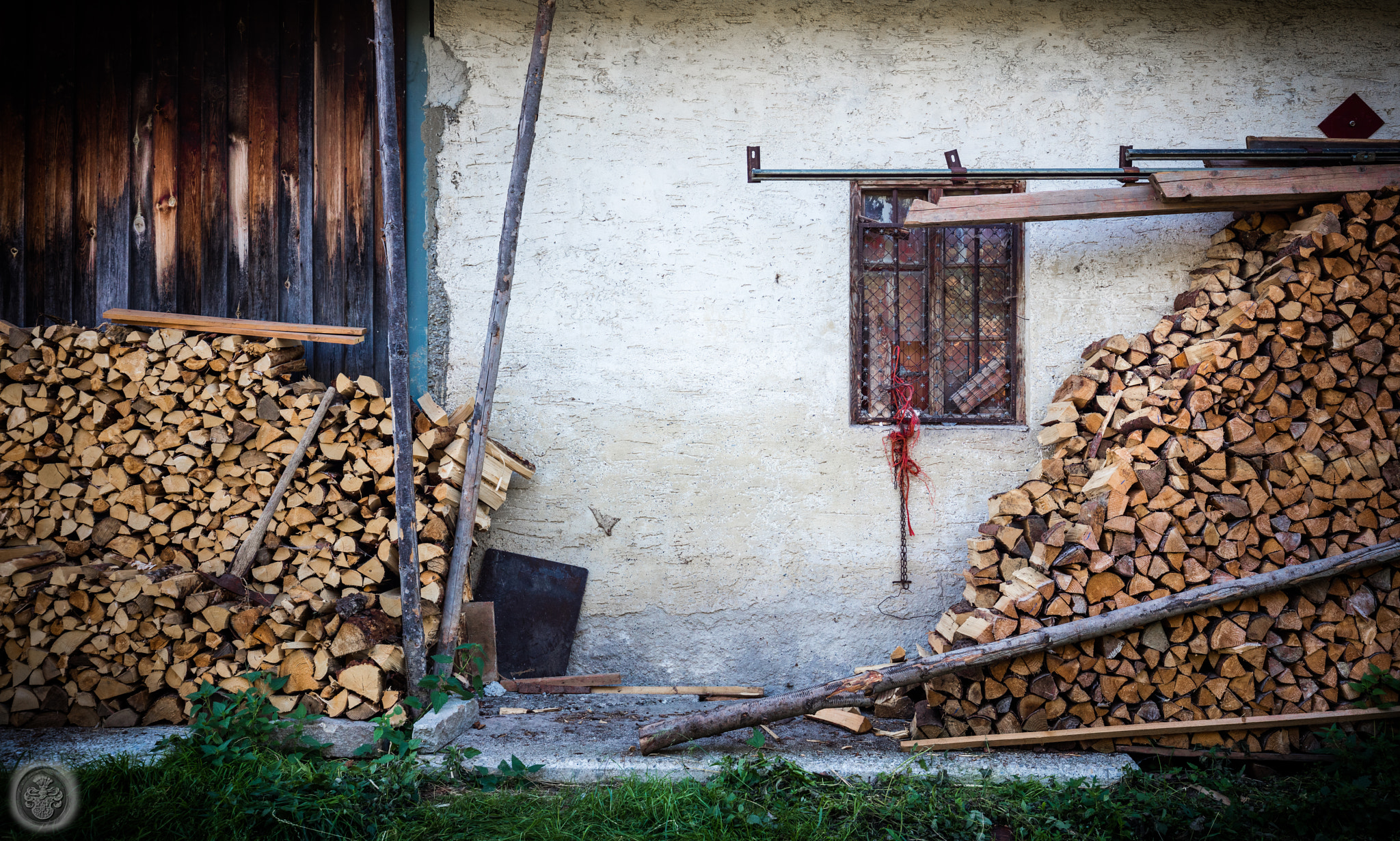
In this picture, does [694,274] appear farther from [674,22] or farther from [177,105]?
[177,105]

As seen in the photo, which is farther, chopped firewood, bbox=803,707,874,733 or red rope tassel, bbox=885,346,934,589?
red rope tassel, bbox=885,346,934,589

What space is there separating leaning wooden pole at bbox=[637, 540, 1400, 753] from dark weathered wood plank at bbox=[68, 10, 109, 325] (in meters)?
4.26

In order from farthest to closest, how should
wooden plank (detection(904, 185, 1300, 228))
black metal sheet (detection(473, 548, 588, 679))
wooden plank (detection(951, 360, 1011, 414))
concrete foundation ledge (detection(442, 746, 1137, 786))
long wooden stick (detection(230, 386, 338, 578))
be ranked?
wooden plank (detection(951, 360, 1011, 414)), black metal sheet (detection(473, 548, 588, 679)), wooden plank (detection(904, 185, 1300, 228)), long wooden stick (detection(230, 386, 338, 578)), concrete foundation ledge (detection(442, 746, 1137, 786))

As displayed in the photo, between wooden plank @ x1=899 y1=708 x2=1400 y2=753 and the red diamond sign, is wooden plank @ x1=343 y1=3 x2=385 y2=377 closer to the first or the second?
wooden plank @ x1=899 y1=708 x2=1400 y2=753

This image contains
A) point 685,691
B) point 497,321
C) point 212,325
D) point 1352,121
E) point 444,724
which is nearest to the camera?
point 444,724

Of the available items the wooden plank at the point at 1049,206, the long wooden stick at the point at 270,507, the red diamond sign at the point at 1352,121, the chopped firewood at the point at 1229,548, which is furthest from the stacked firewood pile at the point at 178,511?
the red diamond sign at the point at 1352,121

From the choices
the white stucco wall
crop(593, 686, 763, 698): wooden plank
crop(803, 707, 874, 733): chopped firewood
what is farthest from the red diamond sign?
crop(593, 686, 763, 698): wooden plank

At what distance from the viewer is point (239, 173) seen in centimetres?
470

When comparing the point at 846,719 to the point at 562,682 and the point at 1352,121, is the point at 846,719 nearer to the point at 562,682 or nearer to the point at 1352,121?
the point at 562,682

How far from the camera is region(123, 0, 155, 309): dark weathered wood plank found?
4.70 meters

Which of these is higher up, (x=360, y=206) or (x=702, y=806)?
(x=360, y=206)

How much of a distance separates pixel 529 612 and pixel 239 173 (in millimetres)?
3071

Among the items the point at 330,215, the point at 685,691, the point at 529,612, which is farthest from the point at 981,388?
the point at 330,215

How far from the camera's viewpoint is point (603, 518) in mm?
4621
